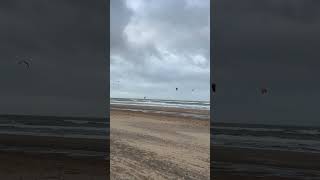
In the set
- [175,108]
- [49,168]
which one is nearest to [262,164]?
[49,168]

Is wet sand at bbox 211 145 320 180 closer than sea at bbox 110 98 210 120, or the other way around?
wet sand at bbox 211 145 320 180

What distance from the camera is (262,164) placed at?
2298cm

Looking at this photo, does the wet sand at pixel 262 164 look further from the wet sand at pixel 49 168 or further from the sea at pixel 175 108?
the sea at pixel 175 108

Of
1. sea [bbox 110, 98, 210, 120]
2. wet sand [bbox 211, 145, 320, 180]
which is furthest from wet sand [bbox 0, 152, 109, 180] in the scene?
sea [bbox 110, 98, 210, 120]

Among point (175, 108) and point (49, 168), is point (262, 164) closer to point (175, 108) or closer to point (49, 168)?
point (49, 168)

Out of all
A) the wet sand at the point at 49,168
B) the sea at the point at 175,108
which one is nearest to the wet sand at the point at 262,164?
the wet sand at the point at 49,168

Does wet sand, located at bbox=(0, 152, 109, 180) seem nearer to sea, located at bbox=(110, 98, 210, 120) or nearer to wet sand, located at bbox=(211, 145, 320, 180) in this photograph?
wet sand, located at bbox=(211, 145, 320, 180)

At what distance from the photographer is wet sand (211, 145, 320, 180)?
19297mm

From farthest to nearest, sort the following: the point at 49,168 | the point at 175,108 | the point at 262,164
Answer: the point at 175,108
the point at 262,164
the point at 49,168

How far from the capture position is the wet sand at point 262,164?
63.3 feet

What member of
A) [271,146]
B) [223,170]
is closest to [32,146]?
[223,170]

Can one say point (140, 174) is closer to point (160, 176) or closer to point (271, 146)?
point (160, 176)

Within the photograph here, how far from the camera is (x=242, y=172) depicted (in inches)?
780

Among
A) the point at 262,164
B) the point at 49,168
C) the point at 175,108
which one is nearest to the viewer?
the point at 49,168
